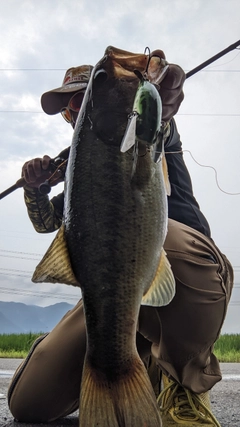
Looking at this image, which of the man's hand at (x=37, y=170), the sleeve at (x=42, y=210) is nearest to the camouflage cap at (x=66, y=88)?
the man's hand at (x=37, y=170)

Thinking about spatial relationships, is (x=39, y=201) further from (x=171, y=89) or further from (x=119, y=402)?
(x=119, y=402)

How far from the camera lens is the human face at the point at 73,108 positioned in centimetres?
261

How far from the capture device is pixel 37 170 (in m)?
2.81

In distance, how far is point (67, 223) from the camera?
5.98 ft

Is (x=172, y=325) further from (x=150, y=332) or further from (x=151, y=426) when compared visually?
(x=151, y=426)

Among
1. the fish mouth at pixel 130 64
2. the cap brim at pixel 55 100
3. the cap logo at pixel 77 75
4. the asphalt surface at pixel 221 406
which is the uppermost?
the cap logo at pixel 77 75

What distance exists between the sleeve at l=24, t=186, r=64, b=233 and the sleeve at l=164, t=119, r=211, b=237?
829 mm

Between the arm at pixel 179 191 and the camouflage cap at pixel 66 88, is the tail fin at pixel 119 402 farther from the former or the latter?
the camouflage cap at pixel 66 88

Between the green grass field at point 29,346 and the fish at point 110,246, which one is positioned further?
the green grass field at point 29,346

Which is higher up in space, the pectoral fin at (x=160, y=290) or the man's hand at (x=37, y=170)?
the man's hand at (x=37, y=170)

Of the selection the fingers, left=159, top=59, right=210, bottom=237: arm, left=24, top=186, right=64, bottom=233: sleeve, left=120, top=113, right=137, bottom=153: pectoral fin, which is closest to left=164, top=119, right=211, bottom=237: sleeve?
left=159, top=59, right=210, bottom=237: arm

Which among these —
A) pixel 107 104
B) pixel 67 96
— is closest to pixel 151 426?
pixel 107 104

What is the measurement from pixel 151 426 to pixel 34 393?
123 cm

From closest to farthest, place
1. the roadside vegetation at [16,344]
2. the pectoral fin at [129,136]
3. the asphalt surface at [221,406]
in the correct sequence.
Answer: the pectoral fin at [129,136] < the asphalt surface at [221,406] < the roadside vegetation at [16,344]
